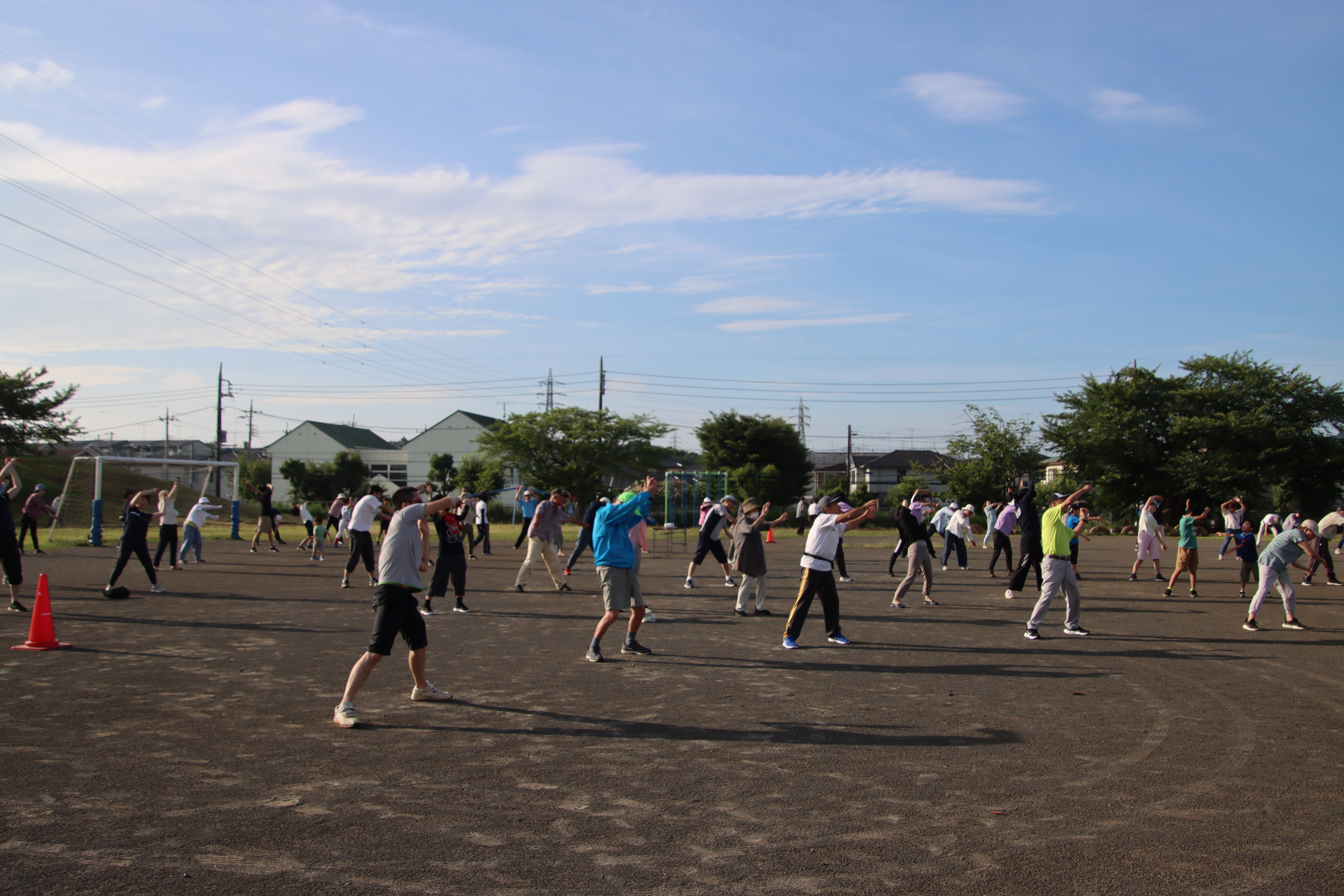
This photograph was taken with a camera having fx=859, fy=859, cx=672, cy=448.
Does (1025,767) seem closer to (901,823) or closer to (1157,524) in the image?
(901,823)

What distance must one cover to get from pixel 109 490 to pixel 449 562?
4042 cm

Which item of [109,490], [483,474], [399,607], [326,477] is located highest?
[483,474]

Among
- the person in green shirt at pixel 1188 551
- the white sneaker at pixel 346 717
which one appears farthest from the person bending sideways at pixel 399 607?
the person in green shirt at pixel 1188 551

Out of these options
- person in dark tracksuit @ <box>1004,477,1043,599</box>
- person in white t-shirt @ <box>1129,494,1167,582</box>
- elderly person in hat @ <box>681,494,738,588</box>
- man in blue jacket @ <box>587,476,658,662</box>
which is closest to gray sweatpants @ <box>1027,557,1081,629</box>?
person in dark tracksuit @ <box>1004,477,1043,599</box>

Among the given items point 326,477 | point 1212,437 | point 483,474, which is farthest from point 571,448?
point 1212,437

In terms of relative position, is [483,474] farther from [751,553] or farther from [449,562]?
[751,553]

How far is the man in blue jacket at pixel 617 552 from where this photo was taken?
29.2 ft

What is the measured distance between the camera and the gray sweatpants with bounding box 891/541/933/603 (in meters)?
13.5

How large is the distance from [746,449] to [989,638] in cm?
5600

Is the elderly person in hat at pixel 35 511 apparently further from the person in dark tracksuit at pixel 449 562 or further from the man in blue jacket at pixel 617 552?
the man in blue jacket at pixel 617 552

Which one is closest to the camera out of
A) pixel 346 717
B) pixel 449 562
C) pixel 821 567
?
pixel 346 717

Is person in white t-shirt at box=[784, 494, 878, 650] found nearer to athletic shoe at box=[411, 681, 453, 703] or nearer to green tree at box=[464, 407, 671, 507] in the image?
athletic shoe at box=[411, 681, 453, 703]

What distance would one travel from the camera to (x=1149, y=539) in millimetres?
18484

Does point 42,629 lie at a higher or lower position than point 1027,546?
lower
